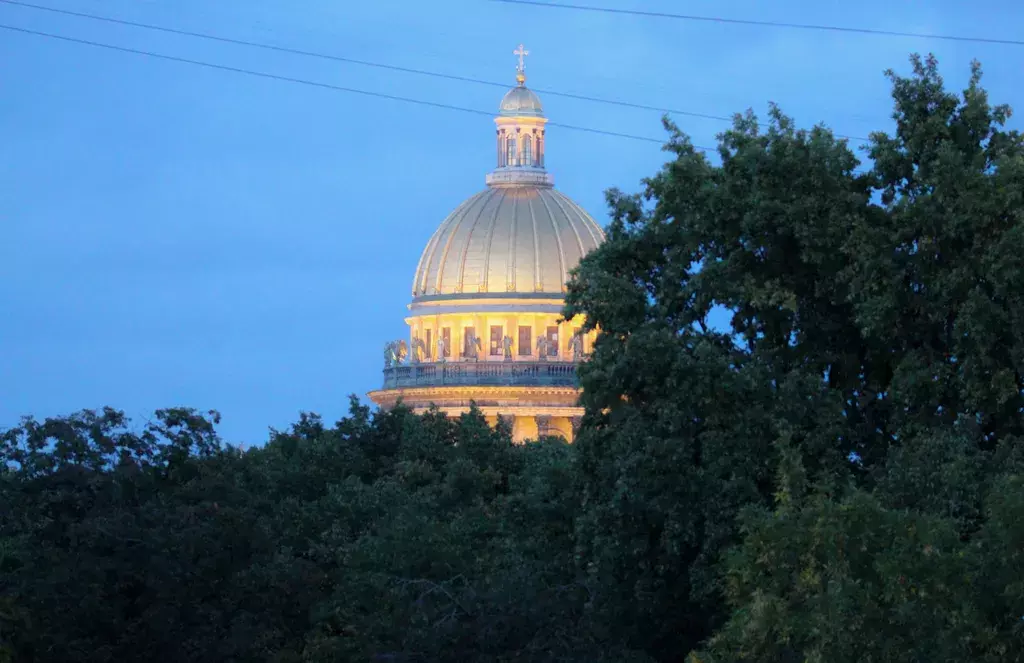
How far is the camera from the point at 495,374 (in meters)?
116

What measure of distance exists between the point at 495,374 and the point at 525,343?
3.10 m

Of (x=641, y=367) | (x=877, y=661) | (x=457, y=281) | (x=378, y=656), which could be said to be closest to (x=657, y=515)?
(x=641, y=367)

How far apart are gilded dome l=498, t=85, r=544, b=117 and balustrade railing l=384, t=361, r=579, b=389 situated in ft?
37.7

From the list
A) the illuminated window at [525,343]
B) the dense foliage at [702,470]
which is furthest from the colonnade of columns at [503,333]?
the dense foliage at [702,470]

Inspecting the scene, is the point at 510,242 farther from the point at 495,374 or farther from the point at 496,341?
the point at 495,374

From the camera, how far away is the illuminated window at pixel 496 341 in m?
118

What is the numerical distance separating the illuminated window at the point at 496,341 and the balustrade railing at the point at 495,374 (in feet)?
4.81

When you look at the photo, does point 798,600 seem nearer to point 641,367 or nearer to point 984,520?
point 984,520

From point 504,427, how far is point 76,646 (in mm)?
26034

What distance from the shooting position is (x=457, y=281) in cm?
11600

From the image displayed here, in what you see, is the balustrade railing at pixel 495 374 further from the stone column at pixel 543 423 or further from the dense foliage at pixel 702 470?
the dense foliage at pixel 702 470

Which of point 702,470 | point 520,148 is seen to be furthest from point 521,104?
point 702,470

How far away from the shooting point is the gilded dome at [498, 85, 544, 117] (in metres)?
118

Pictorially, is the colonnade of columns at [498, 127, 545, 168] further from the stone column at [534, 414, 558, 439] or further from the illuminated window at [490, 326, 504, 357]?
the stone column at [534, 414, 558, 439]
